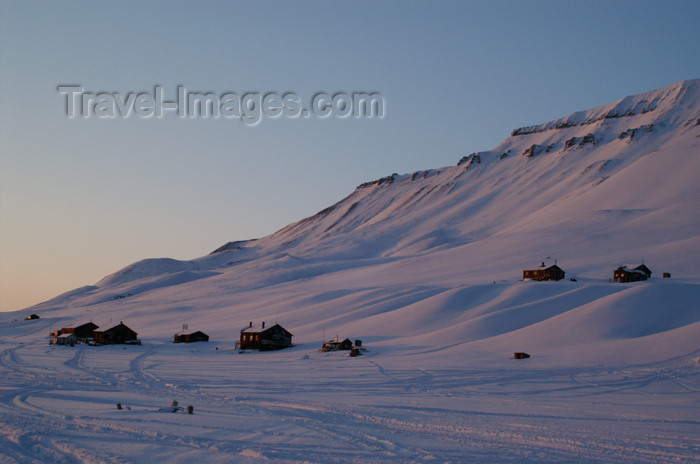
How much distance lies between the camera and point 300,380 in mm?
34844

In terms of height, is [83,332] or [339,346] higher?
[83,332]

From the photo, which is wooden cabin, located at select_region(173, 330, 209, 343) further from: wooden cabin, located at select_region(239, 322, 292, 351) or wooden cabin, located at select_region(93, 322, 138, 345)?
wooden cabin, located at select_region(239, 322, 292, 351)

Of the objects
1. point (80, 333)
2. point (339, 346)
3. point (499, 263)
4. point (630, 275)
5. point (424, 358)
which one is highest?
point (499, 263)

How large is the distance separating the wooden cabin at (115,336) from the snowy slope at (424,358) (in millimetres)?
3430

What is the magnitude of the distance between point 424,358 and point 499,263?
2082 inches

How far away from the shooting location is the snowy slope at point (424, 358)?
17.6 m

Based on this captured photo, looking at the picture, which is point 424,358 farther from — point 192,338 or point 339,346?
point 192,338

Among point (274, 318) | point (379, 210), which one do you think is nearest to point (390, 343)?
point (274, 318)

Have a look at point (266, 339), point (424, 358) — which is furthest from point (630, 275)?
point (266, 339)

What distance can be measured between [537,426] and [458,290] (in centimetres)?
4550

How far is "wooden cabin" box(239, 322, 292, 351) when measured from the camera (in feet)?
191

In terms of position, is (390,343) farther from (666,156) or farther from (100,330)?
(666,156)

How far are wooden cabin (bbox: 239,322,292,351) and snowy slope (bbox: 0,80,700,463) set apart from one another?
5.77 feet

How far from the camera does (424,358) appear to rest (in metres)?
44.2
